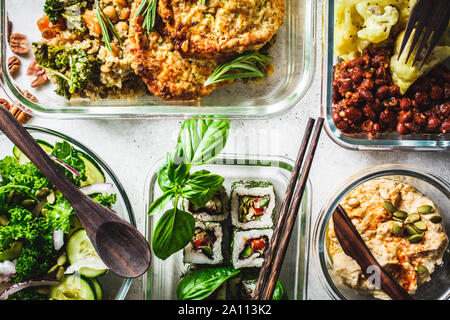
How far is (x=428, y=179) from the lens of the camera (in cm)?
142

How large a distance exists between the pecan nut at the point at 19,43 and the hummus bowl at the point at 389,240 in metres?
1.21

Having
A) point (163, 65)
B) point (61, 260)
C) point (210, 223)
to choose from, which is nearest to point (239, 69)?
point (163, 65)

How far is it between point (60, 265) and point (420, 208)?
1.21 m

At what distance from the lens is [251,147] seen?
1.46 m

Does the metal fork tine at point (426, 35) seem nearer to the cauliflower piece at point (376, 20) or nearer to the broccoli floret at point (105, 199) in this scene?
the cauliflower piece at point (376, 20)

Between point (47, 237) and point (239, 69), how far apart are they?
0.83 meters

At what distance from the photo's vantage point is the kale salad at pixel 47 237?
129 cm

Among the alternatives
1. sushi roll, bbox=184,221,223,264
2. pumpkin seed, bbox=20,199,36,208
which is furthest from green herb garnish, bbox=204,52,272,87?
pumpkin seed, bbox=20,199,36,208

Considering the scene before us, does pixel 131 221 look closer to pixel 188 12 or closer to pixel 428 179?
pixel 188 12

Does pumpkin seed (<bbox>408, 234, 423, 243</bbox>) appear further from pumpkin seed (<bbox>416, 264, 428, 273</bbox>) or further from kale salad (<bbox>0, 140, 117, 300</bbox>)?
kale salad (<bbox>0, 140, 117, 300</bbox>)

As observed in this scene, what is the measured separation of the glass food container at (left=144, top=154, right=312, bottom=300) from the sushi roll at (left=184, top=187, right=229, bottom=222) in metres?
0.07

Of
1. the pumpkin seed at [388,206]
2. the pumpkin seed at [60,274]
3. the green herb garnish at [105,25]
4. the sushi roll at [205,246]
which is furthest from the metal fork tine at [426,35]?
the pumpkin seed at [60,274]

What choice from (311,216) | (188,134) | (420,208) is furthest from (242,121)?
(420,208)

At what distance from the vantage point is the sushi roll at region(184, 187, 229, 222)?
54.4 inches
